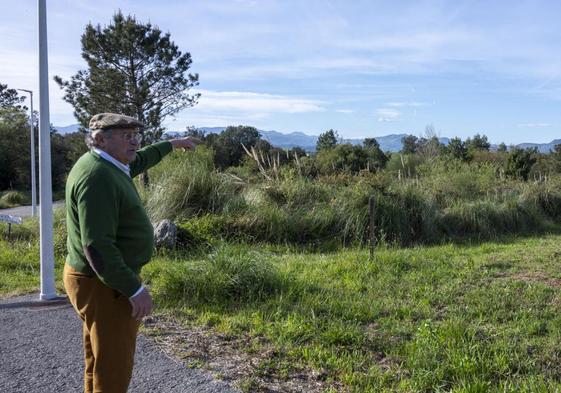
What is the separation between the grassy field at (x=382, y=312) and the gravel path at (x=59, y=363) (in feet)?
1.71

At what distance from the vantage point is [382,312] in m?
5.22

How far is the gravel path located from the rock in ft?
Result: 10.8

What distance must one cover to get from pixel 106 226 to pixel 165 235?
632 centimetres

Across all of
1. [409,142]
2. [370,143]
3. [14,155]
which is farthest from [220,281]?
[409,142]

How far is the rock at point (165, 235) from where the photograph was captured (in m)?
8.59

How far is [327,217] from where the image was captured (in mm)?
10477

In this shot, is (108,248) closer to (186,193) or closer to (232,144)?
(186,193)

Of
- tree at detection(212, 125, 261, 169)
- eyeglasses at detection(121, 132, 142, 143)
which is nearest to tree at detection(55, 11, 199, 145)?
tree at detection(212, 125, 261, 169)

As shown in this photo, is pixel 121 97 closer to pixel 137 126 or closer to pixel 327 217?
pixel 327 217

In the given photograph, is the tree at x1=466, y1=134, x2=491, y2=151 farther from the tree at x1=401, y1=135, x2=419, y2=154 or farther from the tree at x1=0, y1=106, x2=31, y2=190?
the tree at x1=0, y1=106, x2=31, y2=190

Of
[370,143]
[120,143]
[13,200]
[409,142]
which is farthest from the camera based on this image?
[409,142]

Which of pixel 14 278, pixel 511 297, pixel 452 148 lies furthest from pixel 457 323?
pixel 452 148

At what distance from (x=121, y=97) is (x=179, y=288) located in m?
21.3

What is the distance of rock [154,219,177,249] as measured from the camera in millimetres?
8586
